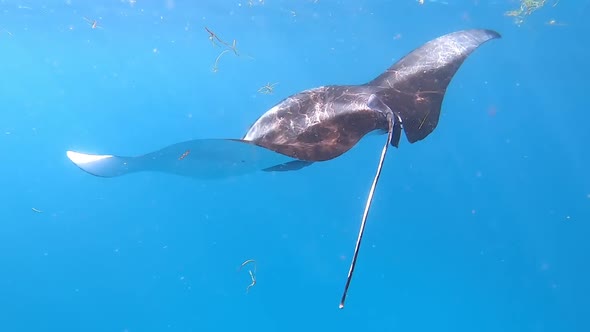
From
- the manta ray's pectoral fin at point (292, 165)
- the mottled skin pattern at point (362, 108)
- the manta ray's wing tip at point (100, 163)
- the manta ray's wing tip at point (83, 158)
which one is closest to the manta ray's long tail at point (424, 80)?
the mottled skin pattern at point (362, 108)

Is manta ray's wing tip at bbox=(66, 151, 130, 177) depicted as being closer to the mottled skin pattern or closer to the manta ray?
the manta ray

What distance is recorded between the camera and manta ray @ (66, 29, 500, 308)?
3768mm

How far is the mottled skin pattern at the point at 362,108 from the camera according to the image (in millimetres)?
4496

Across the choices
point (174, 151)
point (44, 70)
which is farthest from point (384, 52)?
point (174, 151)

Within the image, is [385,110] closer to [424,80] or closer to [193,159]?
[424,80]

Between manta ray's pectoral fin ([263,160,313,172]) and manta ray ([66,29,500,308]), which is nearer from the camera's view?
manta ray ([66,29,500,308])

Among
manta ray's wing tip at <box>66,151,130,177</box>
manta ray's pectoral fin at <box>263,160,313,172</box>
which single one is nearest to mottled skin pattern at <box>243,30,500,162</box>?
manta ray's pectoral fin at <box>263,160,313,172</box>

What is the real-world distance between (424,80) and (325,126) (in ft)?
5.29

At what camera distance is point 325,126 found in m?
4.66

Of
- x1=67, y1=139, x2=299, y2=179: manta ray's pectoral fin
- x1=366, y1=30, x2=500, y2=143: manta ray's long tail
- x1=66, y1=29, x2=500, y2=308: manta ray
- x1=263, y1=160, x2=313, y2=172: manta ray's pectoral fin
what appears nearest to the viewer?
x1=67, y1=139, x2=299, y2=179: manta ray's pectoral fin

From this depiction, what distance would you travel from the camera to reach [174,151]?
3.66 metres

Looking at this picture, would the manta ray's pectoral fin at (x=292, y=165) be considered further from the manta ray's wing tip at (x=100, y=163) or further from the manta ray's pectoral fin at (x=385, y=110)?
the manta ray's wing tip at (x=100, y=163)

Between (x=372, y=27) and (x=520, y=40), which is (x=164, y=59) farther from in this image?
(x=520, y=40)

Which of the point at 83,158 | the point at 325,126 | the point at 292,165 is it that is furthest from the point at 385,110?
the point at 83,158
